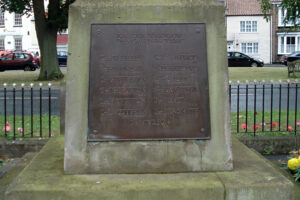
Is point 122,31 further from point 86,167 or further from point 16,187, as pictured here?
point 16,187

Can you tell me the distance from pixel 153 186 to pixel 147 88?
1019 millimetres

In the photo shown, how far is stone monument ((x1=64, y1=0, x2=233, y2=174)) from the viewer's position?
4.18m

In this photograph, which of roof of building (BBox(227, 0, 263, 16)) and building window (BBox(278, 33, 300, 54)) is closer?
roof of building (BBox(227, 0, 263, 16))

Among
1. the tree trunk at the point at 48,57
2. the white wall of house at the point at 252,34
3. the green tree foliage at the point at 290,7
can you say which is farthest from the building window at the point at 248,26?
the tree trunk at the point at 48,57

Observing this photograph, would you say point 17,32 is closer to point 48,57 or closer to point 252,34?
point 252,34

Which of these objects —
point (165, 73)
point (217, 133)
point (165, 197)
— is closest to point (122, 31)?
point (165, 73)

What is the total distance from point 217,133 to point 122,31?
1.43m

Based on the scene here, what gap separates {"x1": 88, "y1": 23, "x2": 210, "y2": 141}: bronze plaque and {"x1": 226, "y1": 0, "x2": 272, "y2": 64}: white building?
50551 millimetres

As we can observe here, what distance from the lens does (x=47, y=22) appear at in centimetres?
2397

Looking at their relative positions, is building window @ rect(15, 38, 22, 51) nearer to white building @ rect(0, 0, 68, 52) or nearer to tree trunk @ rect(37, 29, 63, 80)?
white building @ rect(0, 0, 68, 52)

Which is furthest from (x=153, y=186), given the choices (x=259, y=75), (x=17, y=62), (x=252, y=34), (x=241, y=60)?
(x=252, y=34)

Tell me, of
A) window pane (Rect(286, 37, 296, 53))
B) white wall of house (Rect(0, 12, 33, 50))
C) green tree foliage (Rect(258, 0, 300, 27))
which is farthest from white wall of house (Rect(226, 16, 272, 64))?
green tree foliage (Rect(258, 0, 300, 27))

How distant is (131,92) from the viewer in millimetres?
4297

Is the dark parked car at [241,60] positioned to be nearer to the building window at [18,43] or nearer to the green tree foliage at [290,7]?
the green tree foliage at [290,7]
